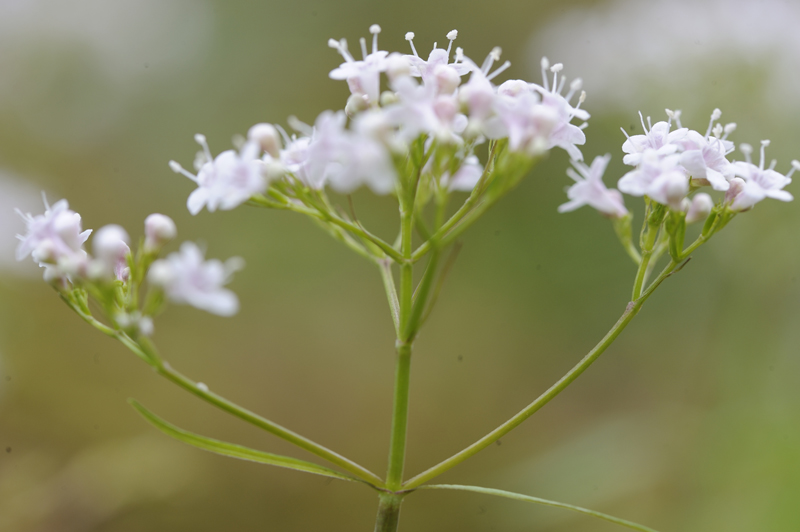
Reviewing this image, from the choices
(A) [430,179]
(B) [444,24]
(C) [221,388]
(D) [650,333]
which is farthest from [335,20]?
(A) [430,179]

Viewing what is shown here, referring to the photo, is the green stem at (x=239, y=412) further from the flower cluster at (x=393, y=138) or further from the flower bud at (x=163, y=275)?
the flower cluster at (x=393, y=138)

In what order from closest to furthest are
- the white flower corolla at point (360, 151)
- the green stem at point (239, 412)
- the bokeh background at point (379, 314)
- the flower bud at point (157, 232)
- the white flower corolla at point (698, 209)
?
the white flower corolla at point (360, 151)
the green stem at point (239, 412)
the flower bud at point (157, 232)
the white flower corolla at point (698, 209)
the bokeh background at point (379, 314)

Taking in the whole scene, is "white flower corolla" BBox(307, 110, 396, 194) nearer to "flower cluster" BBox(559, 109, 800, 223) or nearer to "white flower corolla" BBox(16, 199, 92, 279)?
"flower cluster" BBox(559, 109, 800, 223)

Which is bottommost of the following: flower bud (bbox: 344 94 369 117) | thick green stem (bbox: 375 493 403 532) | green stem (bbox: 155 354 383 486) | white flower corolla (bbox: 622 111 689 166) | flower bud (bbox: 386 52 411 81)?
thick green stem (bbox: 375 493 403 532)

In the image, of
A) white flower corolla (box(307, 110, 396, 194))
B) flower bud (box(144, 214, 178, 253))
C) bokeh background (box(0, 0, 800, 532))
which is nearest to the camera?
white flower corolla (box(307, 110, 396, 194))

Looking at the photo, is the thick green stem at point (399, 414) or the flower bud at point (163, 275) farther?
the thick green stem at point (399, 414)

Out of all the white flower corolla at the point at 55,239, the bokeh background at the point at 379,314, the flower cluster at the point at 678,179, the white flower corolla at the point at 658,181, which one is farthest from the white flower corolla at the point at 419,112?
the bokeh background at the point at 379,314

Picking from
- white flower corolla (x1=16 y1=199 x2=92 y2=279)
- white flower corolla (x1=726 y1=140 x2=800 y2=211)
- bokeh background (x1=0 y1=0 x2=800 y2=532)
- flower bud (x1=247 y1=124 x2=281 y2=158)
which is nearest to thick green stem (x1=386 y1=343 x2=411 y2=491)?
flower bud (x1=247 y1=124 x2=281 y2=158)
